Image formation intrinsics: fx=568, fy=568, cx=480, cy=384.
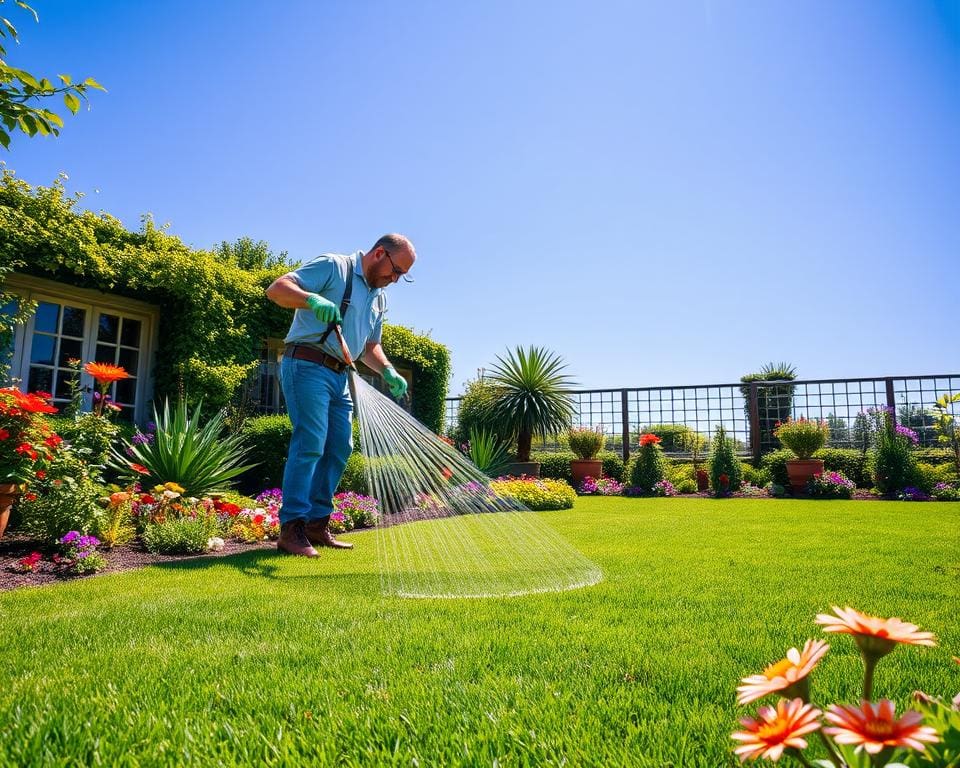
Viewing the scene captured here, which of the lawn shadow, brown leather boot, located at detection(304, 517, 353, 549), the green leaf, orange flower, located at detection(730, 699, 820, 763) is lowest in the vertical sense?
the lawn shadow

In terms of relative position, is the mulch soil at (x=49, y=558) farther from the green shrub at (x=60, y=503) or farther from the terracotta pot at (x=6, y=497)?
the terracotta pot at (x=6, y=497)

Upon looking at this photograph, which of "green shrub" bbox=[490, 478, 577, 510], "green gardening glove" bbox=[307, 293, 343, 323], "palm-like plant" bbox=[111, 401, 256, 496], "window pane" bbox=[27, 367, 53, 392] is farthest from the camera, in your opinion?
"green shrub" bbox=[490, 478, 577, 510]

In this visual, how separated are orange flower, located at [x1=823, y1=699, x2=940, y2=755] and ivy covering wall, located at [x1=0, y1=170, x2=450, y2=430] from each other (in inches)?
248

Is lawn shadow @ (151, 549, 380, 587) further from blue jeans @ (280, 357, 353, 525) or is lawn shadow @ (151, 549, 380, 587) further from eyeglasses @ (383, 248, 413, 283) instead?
eyeglasses @ (383, 248, 413, 283)

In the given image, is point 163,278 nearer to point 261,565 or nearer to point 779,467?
point 261,565

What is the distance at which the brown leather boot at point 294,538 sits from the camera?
3391mm

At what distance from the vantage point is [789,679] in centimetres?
49

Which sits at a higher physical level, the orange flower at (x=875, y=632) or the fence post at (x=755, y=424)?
the fence post at (x=755, y=424)

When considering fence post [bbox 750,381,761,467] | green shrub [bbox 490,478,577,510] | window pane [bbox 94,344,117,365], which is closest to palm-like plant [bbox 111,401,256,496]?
window pane [bbox 94,344,117,365]

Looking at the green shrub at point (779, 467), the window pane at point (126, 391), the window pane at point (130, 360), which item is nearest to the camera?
the window pane at point (126, 391)

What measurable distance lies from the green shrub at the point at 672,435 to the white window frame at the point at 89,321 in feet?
37.4

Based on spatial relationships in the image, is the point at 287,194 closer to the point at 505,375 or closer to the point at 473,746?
the point at 505,375

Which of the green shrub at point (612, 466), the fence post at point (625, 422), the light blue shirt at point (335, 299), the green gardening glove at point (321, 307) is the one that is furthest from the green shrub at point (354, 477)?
the fence post at point (625, 422)

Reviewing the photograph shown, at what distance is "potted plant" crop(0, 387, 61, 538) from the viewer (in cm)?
310
